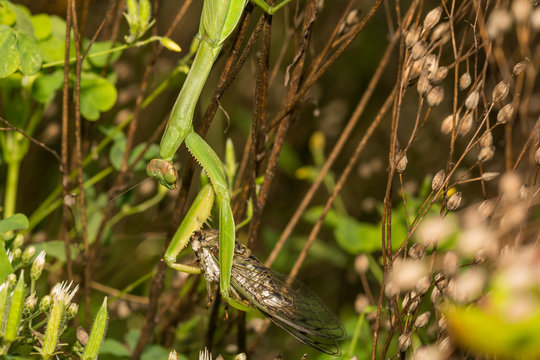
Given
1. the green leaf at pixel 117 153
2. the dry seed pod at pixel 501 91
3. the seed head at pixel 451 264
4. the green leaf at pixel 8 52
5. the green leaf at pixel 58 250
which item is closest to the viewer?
the seed head at pixel 451 264

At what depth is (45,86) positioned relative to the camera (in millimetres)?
1442

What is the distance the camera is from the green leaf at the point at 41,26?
1499mm

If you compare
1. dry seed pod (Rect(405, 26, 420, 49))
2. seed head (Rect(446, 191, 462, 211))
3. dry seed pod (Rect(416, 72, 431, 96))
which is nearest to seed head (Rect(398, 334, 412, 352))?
seed head (Rect(446, 191, 462, 211))

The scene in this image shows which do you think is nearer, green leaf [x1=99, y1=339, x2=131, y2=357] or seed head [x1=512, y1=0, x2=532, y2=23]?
seed head [x1=512, y1=0, x2=532, y2=23]

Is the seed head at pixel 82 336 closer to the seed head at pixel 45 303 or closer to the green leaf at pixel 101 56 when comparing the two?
the seed head at pixel 45 303

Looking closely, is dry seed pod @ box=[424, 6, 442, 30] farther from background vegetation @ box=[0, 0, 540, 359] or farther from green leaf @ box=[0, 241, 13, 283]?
green leaf @ box=[0, 241, 13, 283]

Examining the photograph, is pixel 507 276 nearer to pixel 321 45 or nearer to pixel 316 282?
pixel 316 282

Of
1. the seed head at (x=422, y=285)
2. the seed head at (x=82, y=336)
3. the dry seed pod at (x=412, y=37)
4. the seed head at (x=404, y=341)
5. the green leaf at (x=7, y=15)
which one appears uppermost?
the dry seed pod at (x=412, y=37)

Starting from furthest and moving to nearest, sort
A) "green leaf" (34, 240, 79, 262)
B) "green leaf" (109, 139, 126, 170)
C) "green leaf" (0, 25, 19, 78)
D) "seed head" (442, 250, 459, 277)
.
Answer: "green leaf" (109, 139, 126, 170)
"green leaf" (34, 240, 79, 262)
"green leaf" (0, 25, 19, 78)
"seed head" (442, 250, 459, 277)

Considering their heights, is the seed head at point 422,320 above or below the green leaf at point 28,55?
below

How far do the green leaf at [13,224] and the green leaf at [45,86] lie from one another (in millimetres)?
425

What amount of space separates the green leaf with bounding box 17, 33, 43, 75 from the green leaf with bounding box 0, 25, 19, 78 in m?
0.02

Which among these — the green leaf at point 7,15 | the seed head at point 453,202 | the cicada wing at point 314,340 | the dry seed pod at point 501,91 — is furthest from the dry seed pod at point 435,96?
the green leaf at point 7,15

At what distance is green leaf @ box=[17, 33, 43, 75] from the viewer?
1239 millimetres
